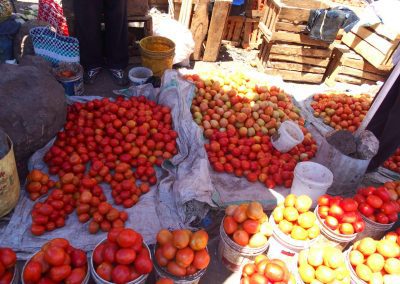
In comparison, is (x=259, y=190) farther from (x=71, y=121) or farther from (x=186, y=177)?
(x=71, y=121)

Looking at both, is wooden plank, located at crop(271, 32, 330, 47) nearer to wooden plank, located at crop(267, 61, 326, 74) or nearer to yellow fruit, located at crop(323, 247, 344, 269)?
wooden plank, located at crop(267, 61, 326, 74)

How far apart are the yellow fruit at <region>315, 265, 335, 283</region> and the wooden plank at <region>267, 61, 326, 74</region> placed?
4.58 meters

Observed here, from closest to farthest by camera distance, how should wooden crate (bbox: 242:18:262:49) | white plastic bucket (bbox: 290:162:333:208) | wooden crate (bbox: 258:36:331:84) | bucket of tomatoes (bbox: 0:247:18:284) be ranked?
1. bucket of tomatoes (bbox: 0:247:18:284)
2. white plastic bucket (bbox: 290:162:333:208)
3. wooden crate (bbox: 258:36:331:84)
4. wooden crate (bbox: 242:18:262:49)

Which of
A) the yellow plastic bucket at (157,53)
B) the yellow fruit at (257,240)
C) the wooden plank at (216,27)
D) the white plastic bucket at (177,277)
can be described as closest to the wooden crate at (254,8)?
the wooden plank at (216,27)

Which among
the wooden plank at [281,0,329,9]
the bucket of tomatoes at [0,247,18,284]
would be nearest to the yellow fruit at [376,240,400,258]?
the bucket of tomatoes at [0,247,18,284]

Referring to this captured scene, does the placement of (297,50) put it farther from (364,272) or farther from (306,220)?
(364,272)

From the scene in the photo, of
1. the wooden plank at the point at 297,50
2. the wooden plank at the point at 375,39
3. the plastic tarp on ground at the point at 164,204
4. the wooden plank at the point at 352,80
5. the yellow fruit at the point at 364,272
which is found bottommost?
the plastic tarp on ground at the point at 164,204

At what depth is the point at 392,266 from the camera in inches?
98.2

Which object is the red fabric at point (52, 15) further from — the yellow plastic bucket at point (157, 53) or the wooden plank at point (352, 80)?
the wooden plank at point (352, 80)

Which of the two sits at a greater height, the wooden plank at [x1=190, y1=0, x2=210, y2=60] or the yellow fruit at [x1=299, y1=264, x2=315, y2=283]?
the wooden plank at [x1=190, y1=0, x2=210, y2=60]

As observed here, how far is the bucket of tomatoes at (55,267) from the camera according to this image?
2.10m

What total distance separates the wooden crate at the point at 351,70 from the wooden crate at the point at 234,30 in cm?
219

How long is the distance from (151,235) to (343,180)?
7.76ft

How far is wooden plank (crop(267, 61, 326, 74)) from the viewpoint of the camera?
6262 millimetres
